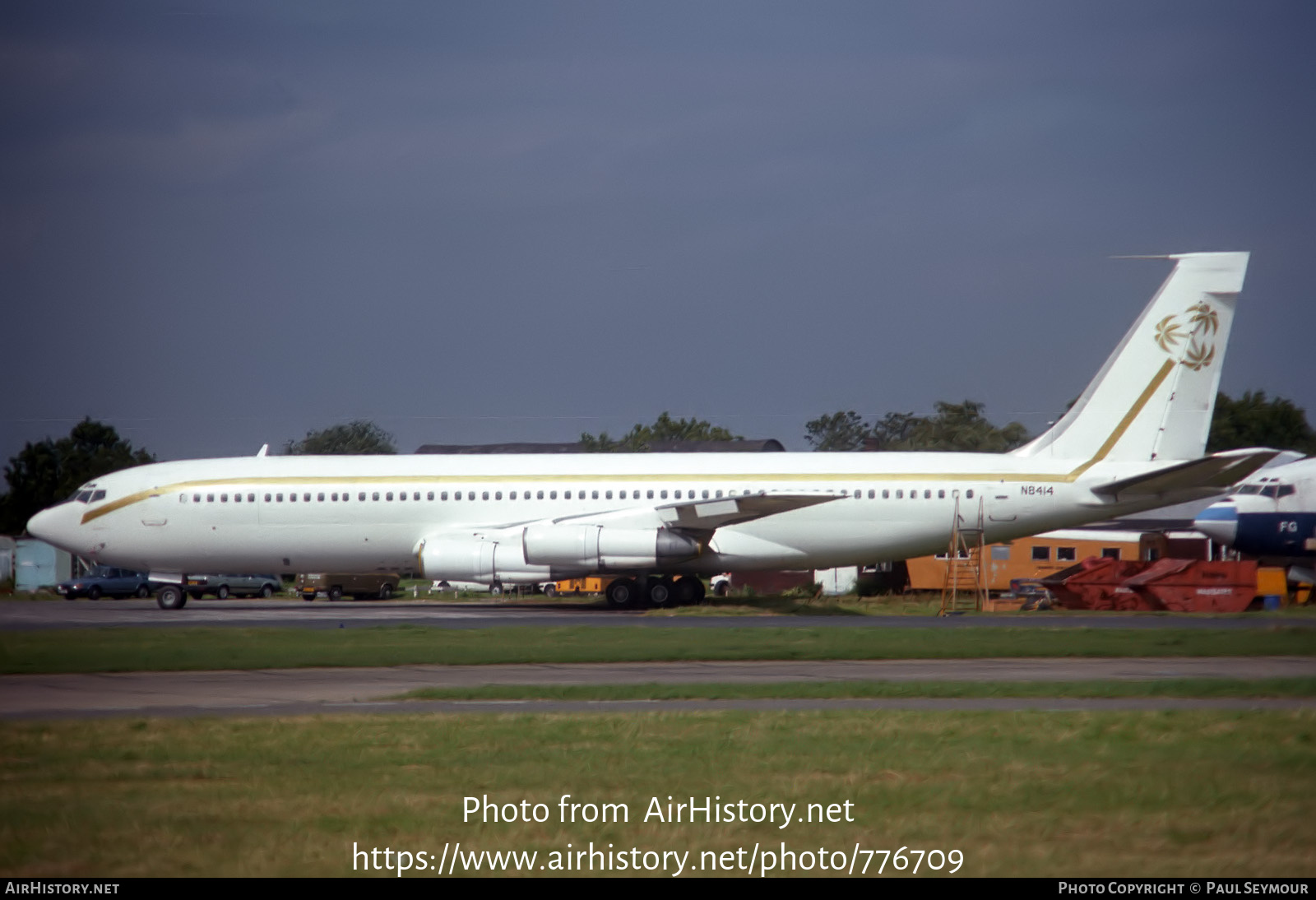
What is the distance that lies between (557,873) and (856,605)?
28.0 meters

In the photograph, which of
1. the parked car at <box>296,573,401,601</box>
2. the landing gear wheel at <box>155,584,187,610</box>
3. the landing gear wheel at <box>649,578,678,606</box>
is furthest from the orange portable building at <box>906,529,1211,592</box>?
the landing gear wheel at <box>155,584,187,610</box>

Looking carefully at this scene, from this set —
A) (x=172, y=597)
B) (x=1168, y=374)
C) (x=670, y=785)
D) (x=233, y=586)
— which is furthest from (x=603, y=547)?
(x=233, y=586)

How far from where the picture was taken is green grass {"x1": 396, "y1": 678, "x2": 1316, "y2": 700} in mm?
14336

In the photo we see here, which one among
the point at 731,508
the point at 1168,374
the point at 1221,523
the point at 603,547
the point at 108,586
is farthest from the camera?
the point at 108,586

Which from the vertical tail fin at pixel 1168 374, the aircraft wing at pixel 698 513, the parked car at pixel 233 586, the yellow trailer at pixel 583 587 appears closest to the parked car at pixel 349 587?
the parked car at pixel 233 586

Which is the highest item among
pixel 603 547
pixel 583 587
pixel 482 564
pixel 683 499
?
pixel 683 499

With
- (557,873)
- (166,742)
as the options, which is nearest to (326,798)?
(557,873)

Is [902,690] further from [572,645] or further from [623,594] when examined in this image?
[623,594]

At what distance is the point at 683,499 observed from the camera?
106 feet

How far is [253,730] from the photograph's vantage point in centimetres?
1201

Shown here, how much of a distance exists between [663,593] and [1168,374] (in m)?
13.5

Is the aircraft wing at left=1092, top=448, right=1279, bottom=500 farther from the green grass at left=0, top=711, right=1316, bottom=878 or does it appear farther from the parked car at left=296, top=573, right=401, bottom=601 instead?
the parked car at left=296, top=573, right=401, bottom=601

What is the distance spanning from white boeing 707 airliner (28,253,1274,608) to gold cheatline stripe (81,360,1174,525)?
0.14ft
